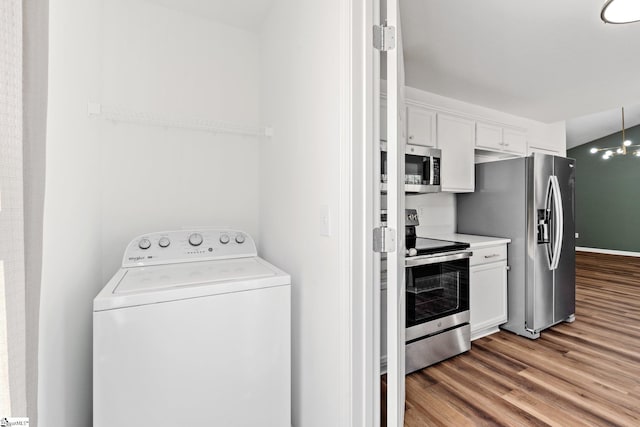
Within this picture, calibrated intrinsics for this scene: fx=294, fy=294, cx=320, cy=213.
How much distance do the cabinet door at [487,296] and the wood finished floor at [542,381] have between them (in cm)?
16

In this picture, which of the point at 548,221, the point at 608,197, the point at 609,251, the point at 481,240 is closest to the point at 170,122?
the point at 481,240

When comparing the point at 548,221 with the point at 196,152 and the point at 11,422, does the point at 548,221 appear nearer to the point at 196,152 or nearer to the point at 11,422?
the point at 196,152

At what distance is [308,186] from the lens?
135 cm

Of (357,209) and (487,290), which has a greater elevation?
(357,209)

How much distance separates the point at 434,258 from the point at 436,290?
0.29m

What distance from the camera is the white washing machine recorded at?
1.07 m

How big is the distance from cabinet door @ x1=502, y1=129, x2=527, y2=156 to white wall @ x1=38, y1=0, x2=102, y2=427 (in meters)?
3.82

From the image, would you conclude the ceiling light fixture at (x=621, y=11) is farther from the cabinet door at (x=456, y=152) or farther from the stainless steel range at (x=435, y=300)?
the stainless steel range at (x=435, y=300)

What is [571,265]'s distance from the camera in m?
3.07

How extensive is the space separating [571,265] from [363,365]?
3.16 m

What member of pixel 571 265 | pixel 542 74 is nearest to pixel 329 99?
pixel 542 74

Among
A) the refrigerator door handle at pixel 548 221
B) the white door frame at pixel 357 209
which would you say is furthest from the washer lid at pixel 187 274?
the refrigerator door handle at pixel 548 221

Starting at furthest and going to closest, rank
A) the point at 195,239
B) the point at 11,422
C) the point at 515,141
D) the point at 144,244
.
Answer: the point at 515,141
the point at 195,239
the point at 144,244
the point at 11,422

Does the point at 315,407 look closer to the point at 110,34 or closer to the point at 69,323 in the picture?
the point at 69,323
